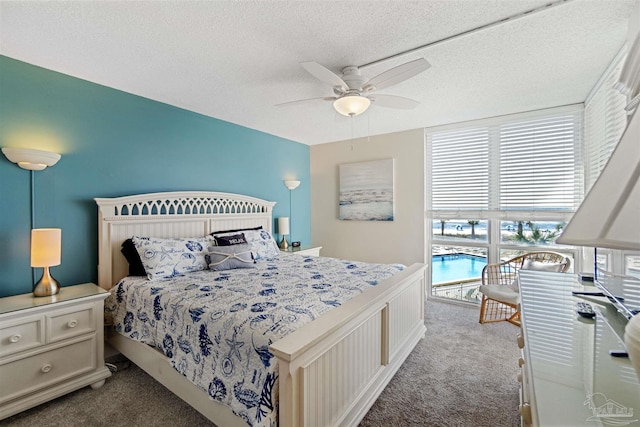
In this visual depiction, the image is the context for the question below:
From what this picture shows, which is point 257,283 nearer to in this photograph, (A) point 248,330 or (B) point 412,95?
(A) point 248,330

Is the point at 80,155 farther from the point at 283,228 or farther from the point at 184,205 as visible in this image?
the point at 283,228

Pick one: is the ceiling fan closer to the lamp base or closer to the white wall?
the white wall

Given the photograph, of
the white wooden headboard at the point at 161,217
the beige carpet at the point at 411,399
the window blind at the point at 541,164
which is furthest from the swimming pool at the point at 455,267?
the white wooden headboard at the point at 161,217

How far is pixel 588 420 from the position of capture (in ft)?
2.35

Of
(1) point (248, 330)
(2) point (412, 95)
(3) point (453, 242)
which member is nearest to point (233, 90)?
(2) point (412, 95)

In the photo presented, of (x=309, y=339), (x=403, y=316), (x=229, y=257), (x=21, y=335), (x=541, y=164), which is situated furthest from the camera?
(x=541, y=164)

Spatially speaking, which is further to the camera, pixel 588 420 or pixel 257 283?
pixel 257 283

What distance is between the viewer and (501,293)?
9.97ft

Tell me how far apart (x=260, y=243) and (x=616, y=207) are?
3.20m

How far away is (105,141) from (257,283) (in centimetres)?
202

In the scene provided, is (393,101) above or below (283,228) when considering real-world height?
above

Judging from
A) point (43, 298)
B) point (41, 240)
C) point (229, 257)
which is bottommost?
point (43, 298)

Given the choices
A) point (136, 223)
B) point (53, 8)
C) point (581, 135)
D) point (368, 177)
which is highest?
point (53, 8)

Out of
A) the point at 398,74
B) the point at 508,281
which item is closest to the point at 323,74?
the point at 398,74
